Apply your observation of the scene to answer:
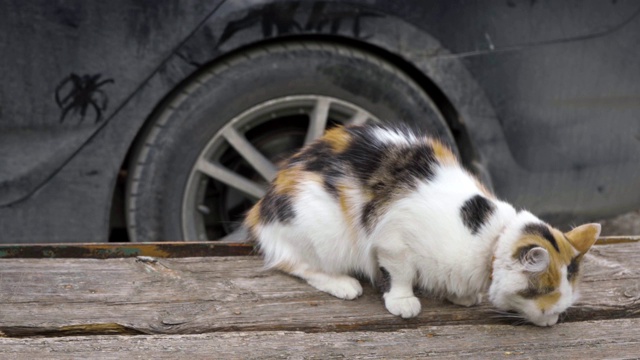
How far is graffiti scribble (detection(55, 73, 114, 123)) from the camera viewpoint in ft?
9.75

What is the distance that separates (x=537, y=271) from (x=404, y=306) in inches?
15.4

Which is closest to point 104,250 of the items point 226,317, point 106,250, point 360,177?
point 106,250

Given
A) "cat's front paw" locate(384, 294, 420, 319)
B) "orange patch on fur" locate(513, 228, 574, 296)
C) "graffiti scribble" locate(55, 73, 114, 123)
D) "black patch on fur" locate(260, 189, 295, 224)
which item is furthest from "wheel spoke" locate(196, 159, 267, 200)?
"orange patch on fur" locate(513, 228, 574, 296)

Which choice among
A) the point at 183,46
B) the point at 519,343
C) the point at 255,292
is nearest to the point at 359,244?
the point at 255,292

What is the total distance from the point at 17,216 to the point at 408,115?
160 cm

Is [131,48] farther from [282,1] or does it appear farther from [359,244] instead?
[359,244]

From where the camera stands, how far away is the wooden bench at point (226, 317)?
203 centimetres

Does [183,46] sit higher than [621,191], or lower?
higher

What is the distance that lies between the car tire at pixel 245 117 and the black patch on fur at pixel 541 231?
1.13m

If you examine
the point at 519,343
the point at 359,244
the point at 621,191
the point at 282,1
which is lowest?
the point at 519,343

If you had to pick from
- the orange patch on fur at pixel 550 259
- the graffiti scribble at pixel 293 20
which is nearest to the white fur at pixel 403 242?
the orange patch on fur at pixel 550 259

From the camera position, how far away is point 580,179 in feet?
11.8

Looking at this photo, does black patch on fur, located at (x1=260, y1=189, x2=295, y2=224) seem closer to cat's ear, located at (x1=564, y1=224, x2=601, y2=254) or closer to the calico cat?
the calico cat

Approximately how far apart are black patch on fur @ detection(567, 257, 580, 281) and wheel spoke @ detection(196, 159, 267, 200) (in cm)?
137
